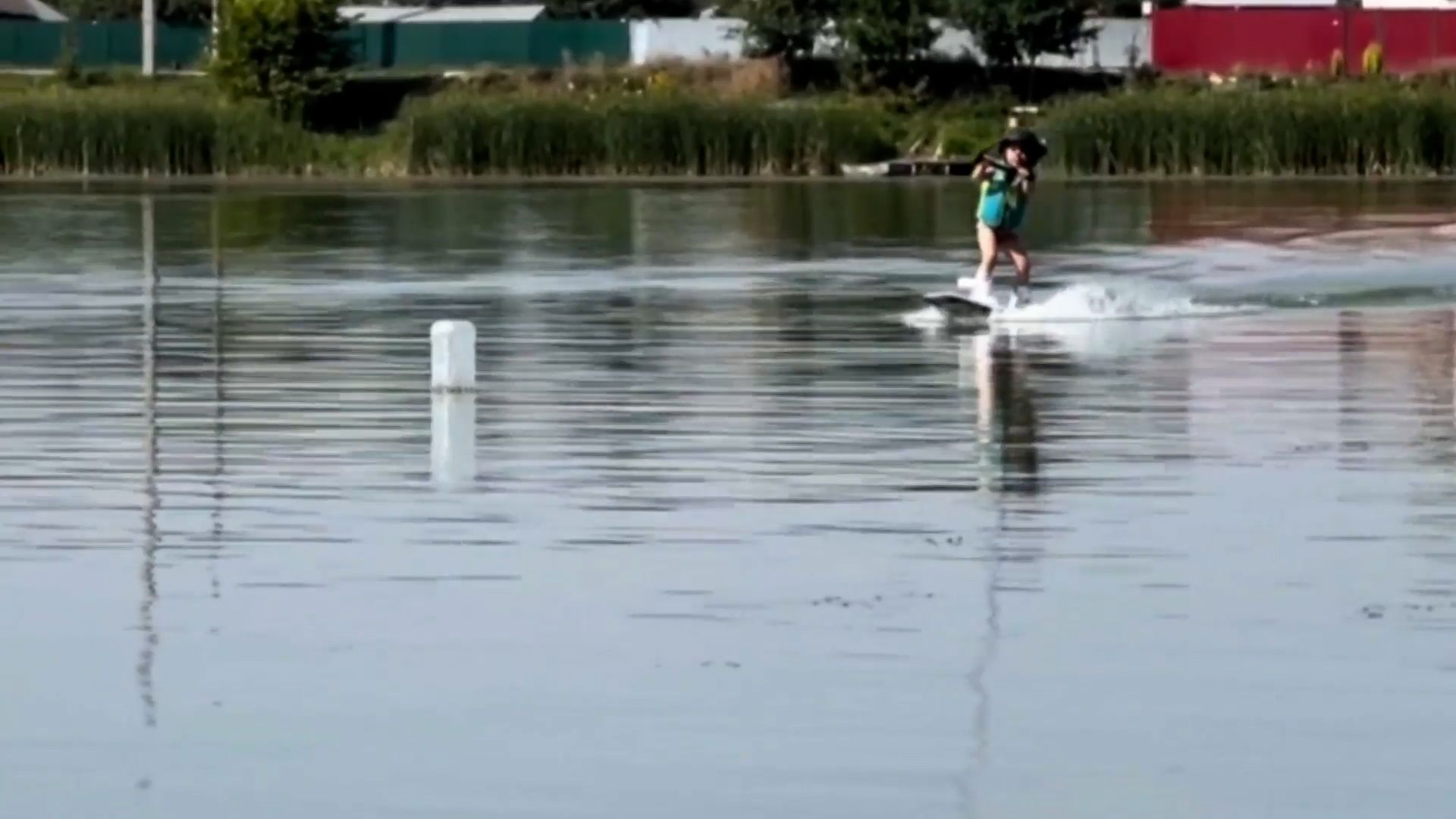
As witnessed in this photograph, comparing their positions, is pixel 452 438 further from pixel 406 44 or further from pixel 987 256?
pixel 406 44

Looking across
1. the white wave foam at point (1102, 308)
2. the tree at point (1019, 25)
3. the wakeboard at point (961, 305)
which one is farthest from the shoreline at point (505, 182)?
the wakeboard at point (961, 305)

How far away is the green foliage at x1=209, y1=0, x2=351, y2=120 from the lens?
73438 mm

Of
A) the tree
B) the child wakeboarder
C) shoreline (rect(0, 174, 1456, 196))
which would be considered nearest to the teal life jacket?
the child wakeboarder

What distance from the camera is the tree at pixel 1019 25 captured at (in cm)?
7688

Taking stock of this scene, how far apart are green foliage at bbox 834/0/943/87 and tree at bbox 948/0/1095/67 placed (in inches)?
38.8

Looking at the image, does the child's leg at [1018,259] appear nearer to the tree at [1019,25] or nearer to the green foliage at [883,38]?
the green foliage at [883,38]

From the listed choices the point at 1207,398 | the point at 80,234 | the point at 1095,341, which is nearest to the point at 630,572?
the point at 1207,398

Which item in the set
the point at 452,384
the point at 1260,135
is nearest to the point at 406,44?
the point at 1260,135

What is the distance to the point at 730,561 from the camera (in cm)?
1376

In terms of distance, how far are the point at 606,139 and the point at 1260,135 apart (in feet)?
36.9

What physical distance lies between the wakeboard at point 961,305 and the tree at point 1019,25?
162 ft

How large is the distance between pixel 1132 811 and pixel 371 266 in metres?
26.3

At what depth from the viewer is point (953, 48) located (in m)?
80.6

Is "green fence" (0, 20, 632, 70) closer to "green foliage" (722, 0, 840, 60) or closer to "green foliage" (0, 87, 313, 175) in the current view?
"green foliage" (722, 0, 840, 60)
